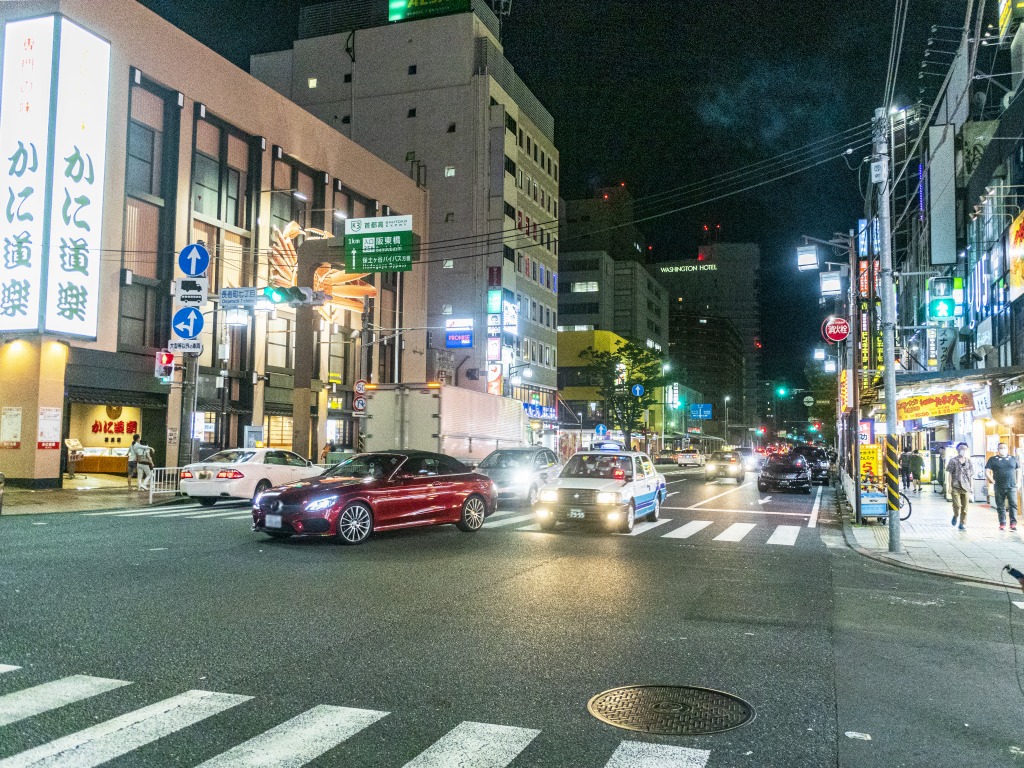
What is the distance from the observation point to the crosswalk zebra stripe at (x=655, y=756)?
4383 mm

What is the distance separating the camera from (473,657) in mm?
6508

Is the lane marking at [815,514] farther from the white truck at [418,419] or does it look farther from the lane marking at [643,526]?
the white truck at [418,419]

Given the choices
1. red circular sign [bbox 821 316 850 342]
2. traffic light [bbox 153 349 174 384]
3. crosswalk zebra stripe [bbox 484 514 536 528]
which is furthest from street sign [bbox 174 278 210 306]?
red circular sign [bbox 821 316 850 342]

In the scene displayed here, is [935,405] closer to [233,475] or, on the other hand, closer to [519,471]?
[519,471]

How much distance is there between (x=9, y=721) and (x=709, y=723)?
4305 millimetres

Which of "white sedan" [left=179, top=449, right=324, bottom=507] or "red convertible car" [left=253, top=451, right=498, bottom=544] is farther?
"white sedan" [left=179, top=449, right=324, bottom=507]

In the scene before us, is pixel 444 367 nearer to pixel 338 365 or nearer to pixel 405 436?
pixel 338 365

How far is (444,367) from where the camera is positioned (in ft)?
179

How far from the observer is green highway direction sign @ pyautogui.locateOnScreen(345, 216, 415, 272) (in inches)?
1089

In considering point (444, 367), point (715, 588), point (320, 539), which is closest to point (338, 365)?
point (444, 367)

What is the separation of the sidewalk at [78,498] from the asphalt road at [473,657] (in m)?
7.88

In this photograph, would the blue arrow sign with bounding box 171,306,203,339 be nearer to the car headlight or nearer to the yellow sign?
the car headlight

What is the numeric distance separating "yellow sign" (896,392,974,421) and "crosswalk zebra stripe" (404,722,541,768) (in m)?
19.8

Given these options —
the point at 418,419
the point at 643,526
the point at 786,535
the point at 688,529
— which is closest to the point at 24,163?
the point at 418,419
